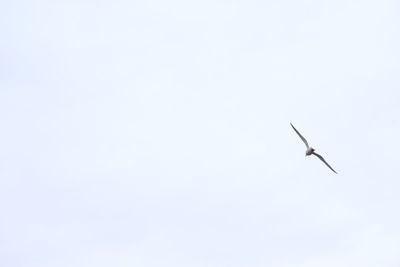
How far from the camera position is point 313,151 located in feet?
520
